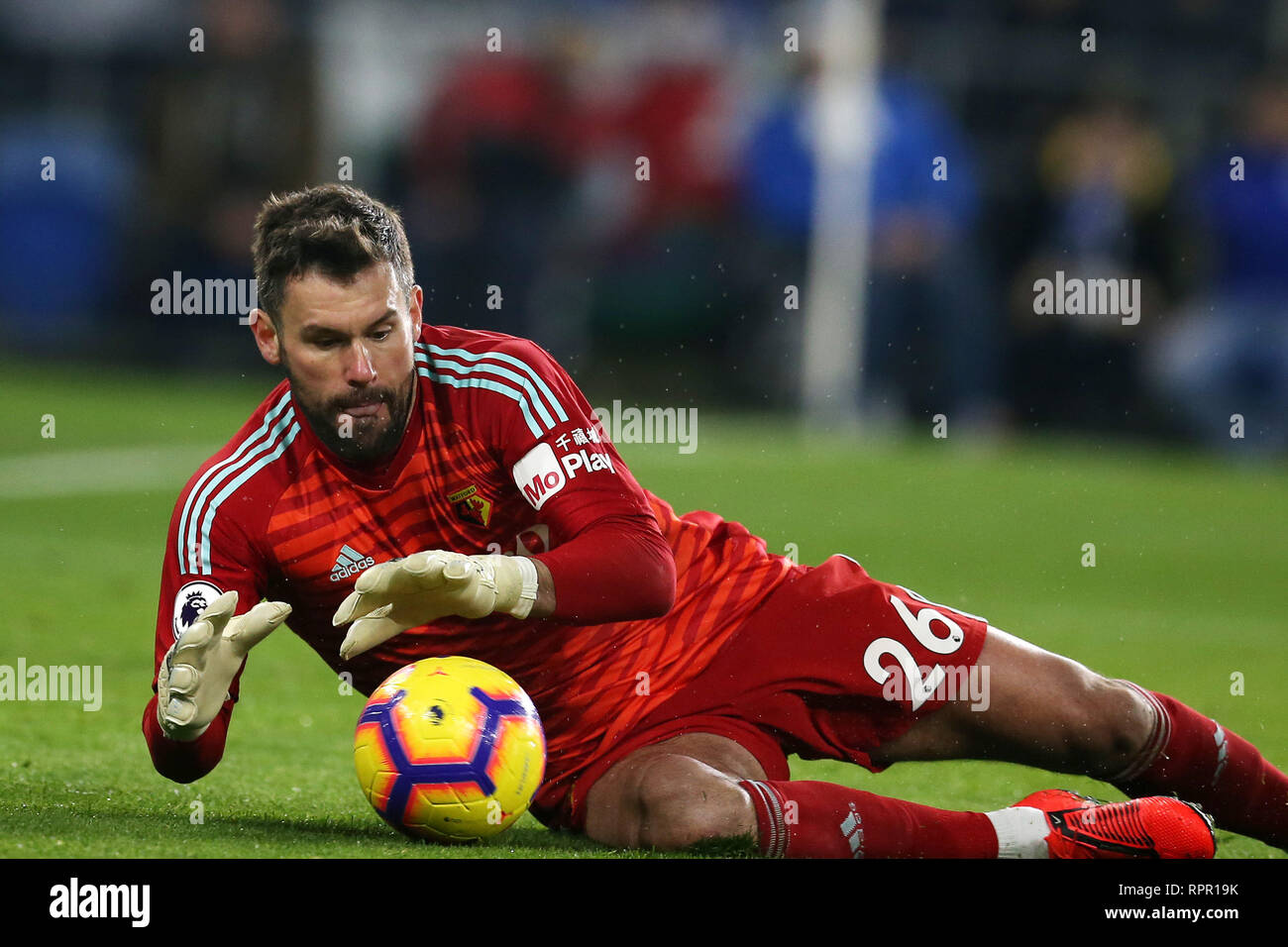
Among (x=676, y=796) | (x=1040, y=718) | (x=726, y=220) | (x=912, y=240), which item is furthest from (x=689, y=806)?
(x=726, y=220)

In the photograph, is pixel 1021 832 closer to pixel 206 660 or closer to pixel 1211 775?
pixel 1211 775

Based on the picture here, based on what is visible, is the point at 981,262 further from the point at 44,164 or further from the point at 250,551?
the point at 250,551

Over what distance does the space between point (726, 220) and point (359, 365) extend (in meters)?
12.7

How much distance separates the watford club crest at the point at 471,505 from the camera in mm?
5000

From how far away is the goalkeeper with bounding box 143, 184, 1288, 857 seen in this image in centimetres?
464

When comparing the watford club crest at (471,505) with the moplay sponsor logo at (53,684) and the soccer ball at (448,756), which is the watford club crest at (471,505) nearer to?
the soccer ball at (448,756)

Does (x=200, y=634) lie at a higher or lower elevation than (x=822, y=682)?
higher

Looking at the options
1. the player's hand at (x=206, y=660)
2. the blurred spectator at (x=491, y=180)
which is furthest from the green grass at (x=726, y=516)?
the blurred spectator at (x=491, y=180)

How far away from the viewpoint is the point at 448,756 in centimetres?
459

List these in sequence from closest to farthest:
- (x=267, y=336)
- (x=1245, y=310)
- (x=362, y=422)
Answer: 1. (x=362, y=422)
2. (x=267, y=336)
3. (x=1245, y=310)

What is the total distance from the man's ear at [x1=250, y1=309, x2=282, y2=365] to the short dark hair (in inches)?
1.0

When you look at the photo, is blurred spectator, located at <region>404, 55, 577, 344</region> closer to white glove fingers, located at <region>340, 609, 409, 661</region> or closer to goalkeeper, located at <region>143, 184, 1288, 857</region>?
goalkeeper, located at <region>143, 184, 1288, 857</region>
